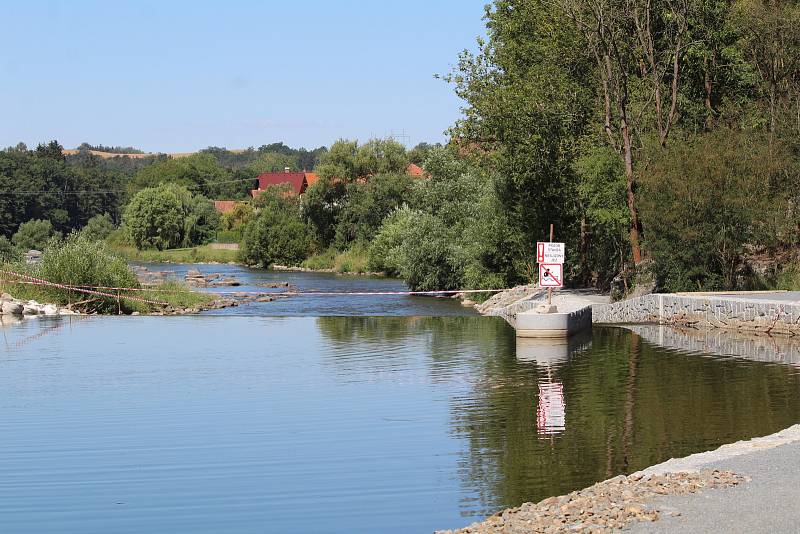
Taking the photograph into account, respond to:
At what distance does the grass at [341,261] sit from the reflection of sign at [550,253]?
4959 centimetres

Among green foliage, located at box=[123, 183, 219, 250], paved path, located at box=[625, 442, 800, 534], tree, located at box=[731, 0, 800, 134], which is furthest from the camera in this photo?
green foliage, located at box=[123, 183, 219, 250]

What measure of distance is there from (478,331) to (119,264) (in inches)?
708

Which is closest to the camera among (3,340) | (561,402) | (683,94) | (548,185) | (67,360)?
(561,402)

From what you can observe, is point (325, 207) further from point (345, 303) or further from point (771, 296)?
point (771, 296)

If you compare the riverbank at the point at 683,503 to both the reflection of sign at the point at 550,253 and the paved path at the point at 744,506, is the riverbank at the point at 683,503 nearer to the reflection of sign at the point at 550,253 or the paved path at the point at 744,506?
the paved path at the point at 744,506

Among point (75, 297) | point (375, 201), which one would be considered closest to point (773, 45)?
point (75, 297)

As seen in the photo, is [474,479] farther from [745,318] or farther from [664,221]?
[664,221]

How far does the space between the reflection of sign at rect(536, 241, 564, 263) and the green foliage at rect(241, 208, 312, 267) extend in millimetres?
61154

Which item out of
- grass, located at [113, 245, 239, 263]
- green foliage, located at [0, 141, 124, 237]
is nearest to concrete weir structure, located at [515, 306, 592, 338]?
grass, located at [113, 245, 239, 263]

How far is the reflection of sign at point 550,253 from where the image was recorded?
1318 inches

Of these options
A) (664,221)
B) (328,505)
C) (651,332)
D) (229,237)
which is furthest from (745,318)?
(229,237)

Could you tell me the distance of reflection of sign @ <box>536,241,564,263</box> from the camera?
33.5m

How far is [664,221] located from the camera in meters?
35.2

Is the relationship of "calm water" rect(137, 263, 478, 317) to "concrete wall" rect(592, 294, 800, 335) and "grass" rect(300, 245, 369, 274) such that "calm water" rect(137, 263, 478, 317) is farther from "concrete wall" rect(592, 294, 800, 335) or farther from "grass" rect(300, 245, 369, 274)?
"concrete wall" rect(592, 294, 800, 335)
